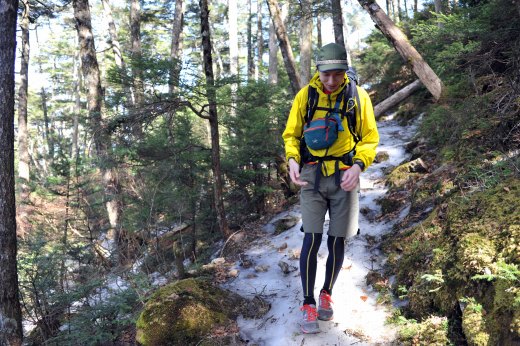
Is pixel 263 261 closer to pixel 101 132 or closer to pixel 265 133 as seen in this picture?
pixel 265 133

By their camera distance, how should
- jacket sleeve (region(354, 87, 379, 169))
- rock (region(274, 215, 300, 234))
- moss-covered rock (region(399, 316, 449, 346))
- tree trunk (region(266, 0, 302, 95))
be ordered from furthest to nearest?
1. tree trunk (region(266, 0, 302, 95))
2. rock (region(274, 215, 300, 234))
3. jacket sleeve (region(354, 87, 379, 169))
4. moss-covered rock (region(399, 316, 449, 346))

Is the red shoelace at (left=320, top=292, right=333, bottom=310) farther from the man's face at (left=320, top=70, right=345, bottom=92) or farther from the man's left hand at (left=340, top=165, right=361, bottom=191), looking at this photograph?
the man's face at (left=320, top=70, right=345, bottom=92)

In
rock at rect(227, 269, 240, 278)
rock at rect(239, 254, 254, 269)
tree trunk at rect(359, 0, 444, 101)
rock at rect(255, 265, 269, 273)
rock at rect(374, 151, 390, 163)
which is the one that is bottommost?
rock at rect(239, 254, 254, 269)

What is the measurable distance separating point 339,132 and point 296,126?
36 cm

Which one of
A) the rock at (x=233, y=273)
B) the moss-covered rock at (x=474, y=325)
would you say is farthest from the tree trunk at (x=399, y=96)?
the moss-covered rock at (x=474, y=325)

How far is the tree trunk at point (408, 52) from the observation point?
661 cm

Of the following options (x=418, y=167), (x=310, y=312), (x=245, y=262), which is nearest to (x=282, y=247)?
(x=245, y=262)

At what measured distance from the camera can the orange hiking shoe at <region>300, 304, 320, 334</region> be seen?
289cm

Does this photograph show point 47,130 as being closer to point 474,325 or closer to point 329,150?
point 329,150

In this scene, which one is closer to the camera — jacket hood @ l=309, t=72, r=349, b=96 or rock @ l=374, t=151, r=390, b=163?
jacket hood @ l=309, t=72, r=349, b=96

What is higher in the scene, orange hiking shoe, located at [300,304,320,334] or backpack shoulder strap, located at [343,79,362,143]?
backpack shoulder strap, located at [343,79,362,143]

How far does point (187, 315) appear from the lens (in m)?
3.29

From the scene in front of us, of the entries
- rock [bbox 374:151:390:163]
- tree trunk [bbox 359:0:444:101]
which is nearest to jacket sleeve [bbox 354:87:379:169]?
tree trunk [bbox 359:0:444:101]

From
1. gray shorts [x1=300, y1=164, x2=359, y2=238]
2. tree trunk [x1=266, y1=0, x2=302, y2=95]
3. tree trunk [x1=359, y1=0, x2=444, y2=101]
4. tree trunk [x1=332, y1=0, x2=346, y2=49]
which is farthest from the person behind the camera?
tree trunk [x1=266, y1=0, x2=302, y2=95]
